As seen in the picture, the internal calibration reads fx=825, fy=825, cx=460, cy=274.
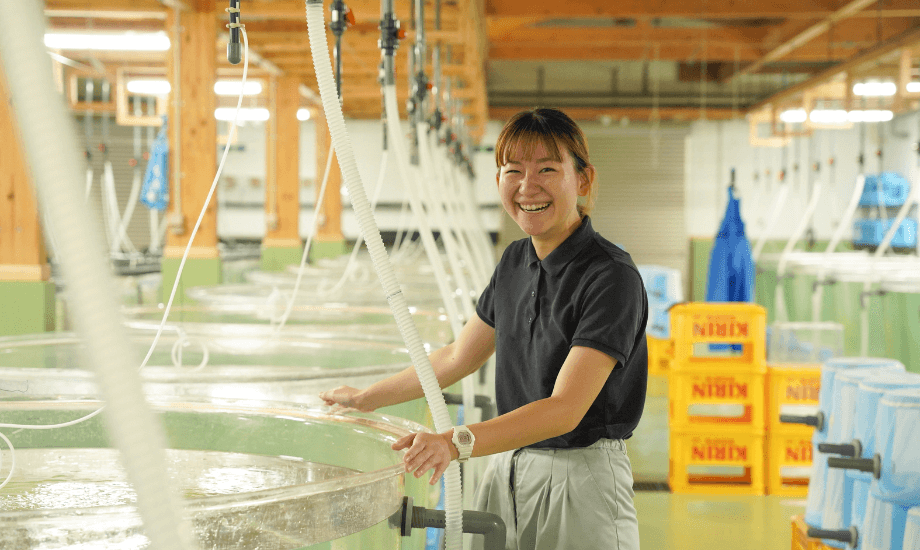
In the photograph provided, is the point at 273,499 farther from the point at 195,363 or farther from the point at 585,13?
the point at 585,13

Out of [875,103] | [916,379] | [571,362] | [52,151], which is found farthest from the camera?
[875,103]

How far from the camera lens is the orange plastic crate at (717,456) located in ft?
14.0

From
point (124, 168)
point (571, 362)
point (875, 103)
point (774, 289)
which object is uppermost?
point (875, 103)

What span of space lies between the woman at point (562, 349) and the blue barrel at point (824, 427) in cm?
142

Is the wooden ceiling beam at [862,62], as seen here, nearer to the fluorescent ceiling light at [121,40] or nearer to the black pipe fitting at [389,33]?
the fluorescent ceiling light at [121,40]

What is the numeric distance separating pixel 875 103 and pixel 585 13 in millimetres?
7110

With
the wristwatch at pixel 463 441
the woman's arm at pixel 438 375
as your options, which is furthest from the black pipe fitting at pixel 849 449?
the wristwatch at pixel 463 441

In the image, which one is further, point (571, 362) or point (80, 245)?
point (571, 362)

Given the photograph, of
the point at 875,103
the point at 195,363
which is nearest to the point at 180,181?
the point at 195,363

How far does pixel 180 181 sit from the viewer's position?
5.16 m

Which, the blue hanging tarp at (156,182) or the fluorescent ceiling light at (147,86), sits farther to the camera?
the fluorescent ceiling light at (147,86)

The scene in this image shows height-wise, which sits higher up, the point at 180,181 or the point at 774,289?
the point at 180,181

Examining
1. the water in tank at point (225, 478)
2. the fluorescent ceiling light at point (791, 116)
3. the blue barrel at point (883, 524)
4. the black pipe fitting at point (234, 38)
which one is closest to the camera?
the water in tank at point (225, 478)

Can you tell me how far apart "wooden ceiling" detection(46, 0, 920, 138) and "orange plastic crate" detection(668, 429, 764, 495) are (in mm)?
2444
